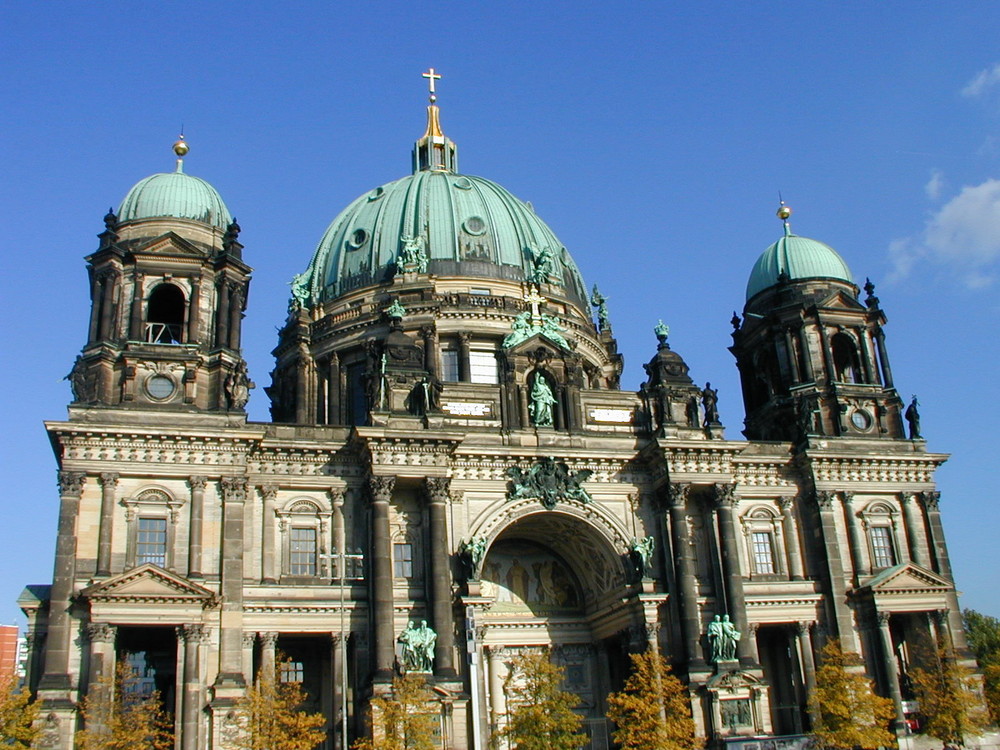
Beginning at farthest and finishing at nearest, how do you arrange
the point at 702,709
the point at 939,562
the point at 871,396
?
the point at 871,396, the point at 939,562, the point at 702,709

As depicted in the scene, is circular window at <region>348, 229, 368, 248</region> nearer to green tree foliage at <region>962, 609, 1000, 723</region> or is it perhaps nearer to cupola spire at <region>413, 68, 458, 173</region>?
cupola spire at <region>413, 68, 458, 173</region>

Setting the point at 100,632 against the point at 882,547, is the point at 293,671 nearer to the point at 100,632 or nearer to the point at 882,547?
the point at 100,632

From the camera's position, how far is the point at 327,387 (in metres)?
58.1

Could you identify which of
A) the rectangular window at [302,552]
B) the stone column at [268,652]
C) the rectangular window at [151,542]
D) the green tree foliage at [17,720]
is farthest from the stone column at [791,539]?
the green tree foliage at [17,720]

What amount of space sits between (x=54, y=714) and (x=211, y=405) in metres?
13.1

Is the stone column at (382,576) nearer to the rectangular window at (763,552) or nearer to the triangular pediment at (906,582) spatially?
the rectangular window at (763,552)

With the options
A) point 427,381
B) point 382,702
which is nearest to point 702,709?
point 382,702

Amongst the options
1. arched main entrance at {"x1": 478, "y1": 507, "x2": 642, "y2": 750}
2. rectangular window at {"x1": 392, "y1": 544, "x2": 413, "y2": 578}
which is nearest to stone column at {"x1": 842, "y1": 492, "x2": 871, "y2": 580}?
arched main entrance at {"x1": 478, "y1": 507, "x2": 642, "y2": 750}

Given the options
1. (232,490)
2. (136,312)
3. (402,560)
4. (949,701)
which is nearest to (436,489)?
(402,560)

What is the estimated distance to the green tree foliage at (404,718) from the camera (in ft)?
123

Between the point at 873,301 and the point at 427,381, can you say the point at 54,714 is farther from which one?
the point at 873,301

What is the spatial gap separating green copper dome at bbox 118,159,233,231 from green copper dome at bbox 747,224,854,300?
91.1 ft

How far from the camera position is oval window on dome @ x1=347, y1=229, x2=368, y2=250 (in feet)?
206

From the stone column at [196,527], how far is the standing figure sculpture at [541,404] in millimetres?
14603
